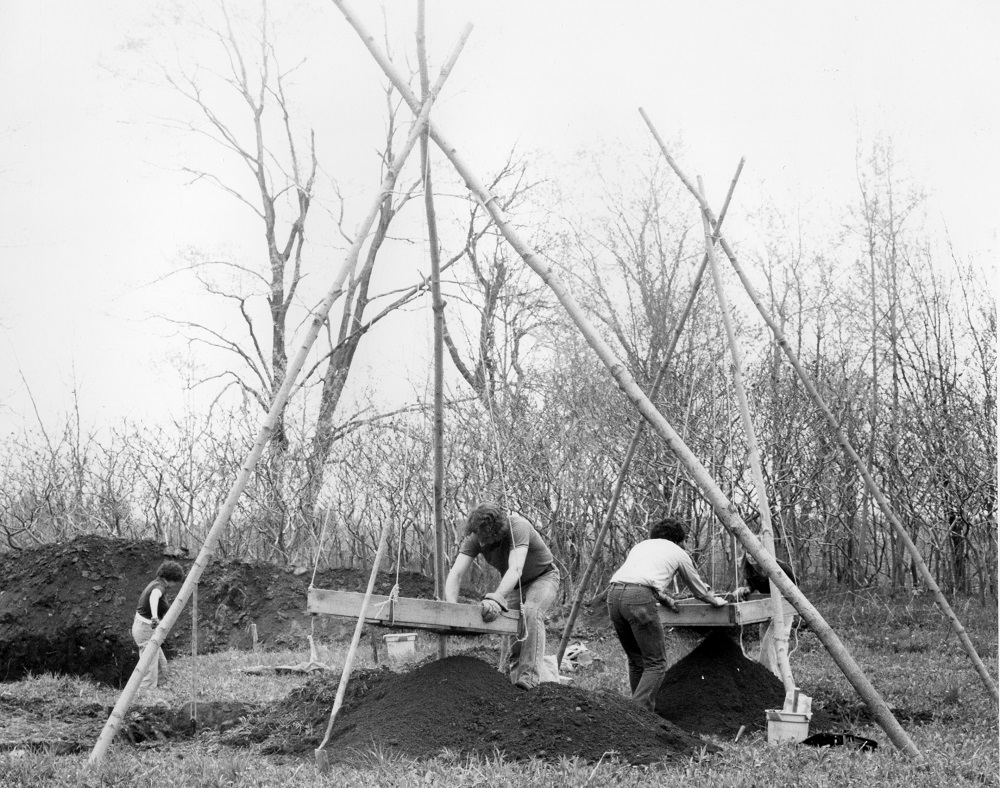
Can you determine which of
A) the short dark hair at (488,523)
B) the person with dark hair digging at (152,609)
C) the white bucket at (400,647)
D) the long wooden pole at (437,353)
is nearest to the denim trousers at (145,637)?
the person with dark hair digging at (152,609)

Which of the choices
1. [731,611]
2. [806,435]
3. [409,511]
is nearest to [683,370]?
[806,435]

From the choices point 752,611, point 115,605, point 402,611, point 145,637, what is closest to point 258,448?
point 402,611

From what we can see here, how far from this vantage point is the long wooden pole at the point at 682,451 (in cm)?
528

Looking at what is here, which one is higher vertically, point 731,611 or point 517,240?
point 517,240

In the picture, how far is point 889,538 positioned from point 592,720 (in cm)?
1124

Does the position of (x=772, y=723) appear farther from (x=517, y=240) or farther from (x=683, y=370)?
(x=683, y=370)

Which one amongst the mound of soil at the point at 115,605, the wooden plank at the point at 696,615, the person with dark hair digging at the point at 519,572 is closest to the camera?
the person with dark hair digging at the point at 519,572

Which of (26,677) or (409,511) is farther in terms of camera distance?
(409,511)

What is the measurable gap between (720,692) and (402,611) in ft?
8.60

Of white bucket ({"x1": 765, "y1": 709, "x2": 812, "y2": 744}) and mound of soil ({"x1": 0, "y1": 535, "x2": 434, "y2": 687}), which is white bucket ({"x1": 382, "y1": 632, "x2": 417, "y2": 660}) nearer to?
mound of soil ({"x1": 0, "y1": 535, "x2": 434, "y2": 687})

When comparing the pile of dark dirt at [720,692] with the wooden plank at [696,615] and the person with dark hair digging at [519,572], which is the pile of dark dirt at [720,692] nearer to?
the wooden plank at [696,615]

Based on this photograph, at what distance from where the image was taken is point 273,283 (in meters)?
19.4

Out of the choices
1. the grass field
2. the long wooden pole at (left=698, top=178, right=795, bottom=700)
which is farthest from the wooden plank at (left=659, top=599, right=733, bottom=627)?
the grass field

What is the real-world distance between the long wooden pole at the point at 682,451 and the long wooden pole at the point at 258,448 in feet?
1.28
